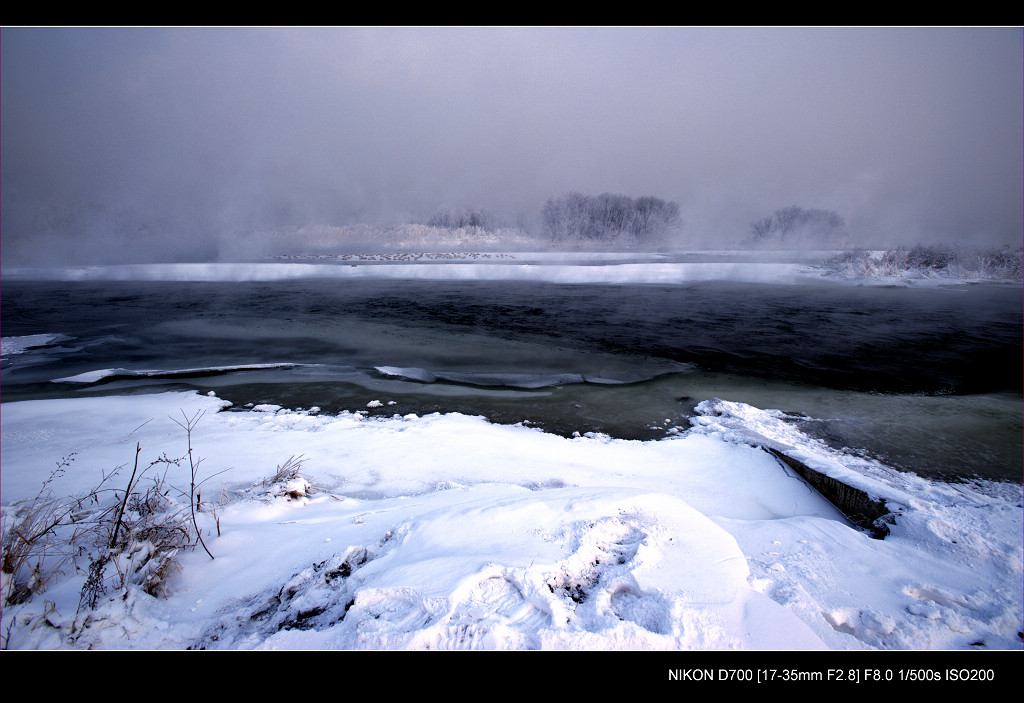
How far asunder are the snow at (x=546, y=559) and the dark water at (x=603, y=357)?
1.11 m

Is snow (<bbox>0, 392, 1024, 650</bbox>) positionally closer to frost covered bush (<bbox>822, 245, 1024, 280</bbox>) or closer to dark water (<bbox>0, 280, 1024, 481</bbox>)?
dark water (<bbox>0, 280, 1024, 481</bbox>)

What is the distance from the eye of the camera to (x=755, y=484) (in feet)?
10.4

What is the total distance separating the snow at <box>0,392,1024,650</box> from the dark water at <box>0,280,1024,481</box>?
1.11 m

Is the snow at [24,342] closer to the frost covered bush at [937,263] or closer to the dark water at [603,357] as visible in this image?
the dark water at [603,357]

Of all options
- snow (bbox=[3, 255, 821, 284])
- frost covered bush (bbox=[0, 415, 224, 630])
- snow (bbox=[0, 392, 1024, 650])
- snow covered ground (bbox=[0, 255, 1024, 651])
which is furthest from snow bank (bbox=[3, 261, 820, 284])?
frost covered bush (bbox=[0, 415, 224, 630])

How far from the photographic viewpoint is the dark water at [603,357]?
4.59 meters

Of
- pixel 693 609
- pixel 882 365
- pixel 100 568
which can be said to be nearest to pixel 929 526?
pixel 693 609

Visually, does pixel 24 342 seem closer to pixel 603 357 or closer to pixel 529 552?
pixel 603 357

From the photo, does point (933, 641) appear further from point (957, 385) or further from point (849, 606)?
point (957, 385)

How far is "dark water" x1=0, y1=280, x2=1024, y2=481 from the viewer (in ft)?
15.1

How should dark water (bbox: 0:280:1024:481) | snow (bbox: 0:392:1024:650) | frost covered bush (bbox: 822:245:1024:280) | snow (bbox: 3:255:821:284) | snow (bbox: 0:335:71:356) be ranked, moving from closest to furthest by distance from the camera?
snow (bbox: 0:392:1024:650), dark water (bbox: 0:280:1024:481), snow (bbox: 0:335:71:356), frost covered bush (bbox: 822:245:1024:280), snow (bbox: 3:255:821:284)

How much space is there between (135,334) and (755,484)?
12141 mm

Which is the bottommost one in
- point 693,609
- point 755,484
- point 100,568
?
point 755,484

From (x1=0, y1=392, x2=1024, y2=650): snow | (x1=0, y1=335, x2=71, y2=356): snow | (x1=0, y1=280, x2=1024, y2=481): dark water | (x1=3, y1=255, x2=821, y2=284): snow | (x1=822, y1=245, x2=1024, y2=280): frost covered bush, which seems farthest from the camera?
(x1=3, y1=255, x2=821, y2=284): snow
